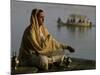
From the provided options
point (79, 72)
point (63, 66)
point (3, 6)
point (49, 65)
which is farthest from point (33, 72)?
point (3, 6)

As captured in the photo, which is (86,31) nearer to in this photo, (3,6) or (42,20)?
(42,20)

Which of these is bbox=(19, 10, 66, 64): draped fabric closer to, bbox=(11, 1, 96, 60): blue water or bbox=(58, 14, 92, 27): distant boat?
bbox=(11, 1, 96, 60): blue water

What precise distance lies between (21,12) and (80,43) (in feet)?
2.43

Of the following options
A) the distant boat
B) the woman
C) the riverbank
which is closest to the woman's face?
the woman

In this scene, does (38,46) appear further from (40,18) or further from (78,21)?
(78,21)

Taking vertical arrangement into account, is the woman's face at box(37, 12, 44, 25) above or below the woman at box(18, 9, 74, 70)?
above

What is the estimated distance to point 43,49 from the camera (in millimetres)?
2369

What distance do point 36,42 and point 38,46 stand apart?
0.05 meters

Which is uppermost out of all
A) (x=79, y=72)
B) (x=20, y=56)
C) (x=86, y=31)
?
(x=86, y=31)

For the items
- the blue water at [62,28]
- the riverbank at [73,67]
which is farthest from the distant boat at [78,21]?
the riverbank at [73,67]

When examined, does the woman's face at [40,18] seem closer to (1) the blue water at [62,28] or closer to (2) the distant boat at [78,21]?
(1) the blue water at [62,28]

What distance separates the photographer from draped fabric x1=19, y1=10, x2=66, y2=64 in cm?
229

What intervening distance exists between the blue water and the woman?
0.05 m

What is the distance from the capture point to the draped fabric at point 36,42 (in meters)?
2.29
